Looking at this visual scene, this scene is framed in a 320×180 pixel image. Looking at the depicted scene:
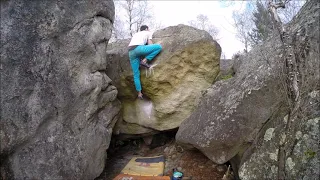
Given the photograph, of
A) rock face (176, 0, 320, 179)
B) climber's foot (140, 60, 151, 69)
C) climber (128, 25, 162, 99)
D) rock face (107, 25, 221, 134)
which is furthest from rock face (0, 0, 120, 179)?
rock face (176, 0, 320, 179)

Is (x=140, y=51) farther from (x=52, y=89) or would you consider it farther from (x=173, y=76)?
(x=52, y=89)

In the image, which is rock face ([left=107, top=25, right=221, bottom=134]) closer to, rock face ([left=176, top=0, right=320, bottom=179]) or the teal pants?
the teal pants

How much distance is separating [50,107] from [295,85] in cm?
387

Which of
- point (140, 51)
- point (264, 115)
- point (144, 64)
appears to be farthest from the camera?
point (144, 64)

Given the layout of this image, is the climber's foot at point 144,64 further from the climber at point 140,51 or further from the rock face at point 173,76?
the rock face at point 173,76

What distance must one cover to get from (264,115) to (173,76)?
8.11 ft

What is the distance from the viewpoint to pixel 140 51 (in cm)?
564

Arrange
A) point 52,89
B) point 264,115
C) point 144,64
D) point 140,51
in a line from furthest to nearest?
1. point 144,64
2. point 140,51
3. point 52,89
4. point 264,115

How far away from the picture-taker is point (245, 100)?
164 inches

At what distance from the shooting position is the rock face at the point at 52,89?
145 inches

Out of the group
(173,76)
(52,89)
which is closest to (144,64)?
(173,76)

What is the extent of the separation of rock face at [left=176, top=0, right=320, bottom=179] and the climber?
171 centimetres

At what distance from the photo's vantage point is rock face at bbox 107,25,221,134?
573 cm

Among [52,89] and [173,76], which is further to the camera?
[173,76]
